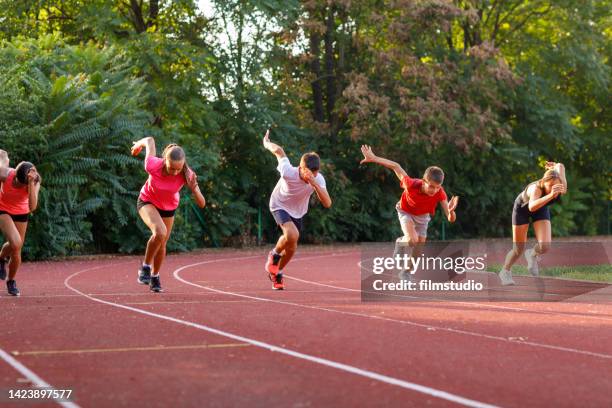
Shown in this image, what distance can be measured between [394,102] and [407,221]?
18.4 m

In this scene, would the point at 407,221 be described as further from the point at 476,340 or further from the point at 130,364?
the point at 130,364

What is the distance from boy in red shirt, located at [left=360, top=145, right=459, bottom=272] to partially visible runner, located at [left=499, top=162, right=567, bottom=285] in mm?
1019

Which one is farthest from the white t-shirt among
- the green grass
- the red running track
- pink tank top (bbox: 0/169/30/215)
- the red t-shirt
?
the green grass

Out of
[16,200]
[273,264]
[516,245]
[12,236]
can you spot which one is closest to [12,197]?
[16,200]

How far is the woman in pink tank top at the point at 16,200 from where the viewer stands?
13078 mm

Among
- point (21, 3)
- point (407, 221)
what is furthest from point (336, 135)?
point (407, 221)

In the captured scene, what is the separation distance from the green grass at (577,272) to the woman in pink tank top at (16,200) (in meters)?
8.68

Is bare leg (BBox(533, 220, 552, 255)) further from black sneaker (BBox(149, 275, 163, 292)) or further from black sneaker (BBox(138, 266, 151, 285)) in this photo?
black sneaker (BBox(138, 266, 151, 285))

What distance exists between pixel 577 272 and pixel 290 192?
7292 millimetres

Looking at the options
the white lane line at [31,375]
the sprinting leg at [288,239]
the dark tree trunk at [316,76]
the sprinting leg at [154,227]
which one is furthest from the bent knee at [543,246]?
the dark tree trunk at [316,76]

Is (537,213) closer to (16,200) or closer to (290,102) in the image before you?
(16,200)

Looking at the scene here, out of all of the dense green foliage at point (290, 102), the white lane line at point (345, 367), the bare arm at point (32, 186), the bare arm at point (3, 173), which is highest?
the dense green foliage at point (290, 102)

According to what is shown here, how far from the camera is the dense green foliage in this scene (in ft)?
→ 80.1

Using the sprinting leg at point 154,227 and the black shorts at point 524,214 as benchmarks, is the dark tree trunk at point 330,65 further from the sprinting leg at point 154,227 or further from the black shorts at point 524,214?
the sprinting leg at point 154,227
